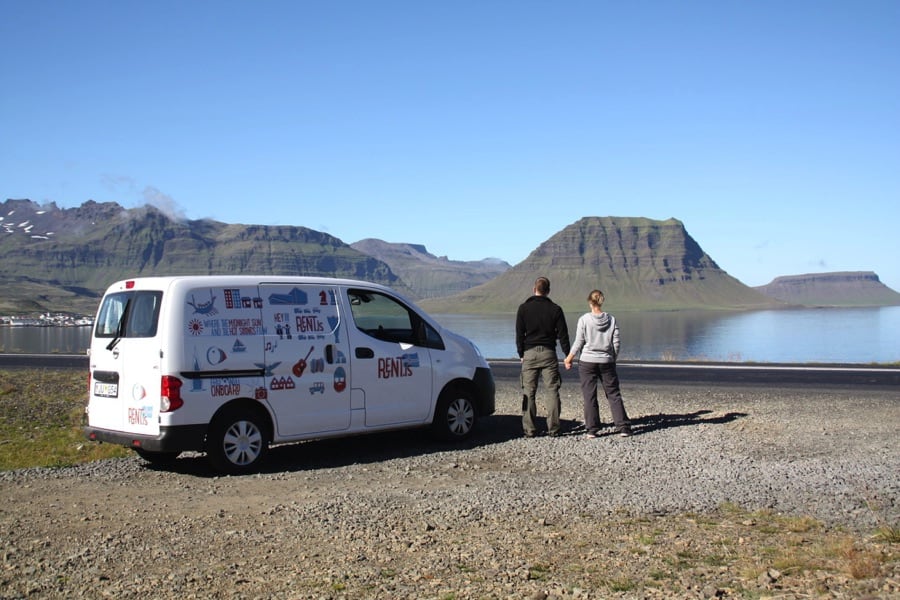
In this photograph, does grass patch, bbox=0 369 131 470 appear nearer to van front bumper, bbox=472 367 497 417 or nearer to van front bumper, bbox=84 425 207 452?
van front bumper, bbox=84 425 207 452

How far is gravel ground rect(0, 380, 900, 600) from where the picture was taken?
5.07m

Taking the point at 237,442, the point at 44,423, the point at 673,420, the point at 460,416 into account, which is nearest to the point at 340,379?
the point at 237,442

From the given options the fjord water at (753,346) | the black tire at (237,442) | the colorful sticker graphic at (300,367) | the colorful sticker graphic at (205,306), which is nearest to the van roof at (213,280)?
the colorful sticker graphic at (205,306)

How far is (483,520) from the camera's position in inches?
267

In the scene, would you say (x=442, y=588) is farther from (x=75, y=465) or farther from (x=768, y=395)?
(x=768, y=395)

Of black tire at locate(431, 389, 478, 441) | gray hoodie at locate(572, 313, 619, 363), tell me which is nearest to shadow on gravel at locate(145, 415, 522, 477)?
black tire at locate(431, 389, 478, 441)

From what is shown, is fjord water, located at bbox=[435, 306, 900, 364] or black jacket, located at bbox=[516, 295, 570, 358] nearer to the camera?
black jacket, located at bbox=[516, 295, 570, 358]

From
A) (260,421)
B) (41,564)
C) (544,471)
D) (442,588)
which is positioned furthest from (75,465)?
(442,588)

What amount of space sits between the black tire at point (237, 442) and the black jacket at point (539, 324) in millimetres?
3711

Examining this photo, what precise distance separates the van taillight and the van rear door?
0.25 ft

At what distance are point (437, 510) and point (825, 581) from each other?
10.8 ft

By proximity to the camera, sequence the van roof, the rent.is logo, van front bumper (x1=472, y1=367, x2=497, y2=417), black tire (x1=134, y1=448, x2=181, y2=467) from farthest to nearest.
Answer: van front bumper (x1=472, y1=367, x2=497, y2=417) < the rent.is logo < black tire (x1=134, y1=448, x2=181, y2=467) < the van roof

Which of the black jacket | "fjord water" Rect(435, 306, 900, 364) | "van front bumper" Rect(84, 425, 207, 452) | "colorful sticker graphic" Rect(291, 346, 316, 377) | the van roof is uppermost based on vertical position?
the van roof

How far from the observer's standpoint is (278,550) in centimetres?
593
